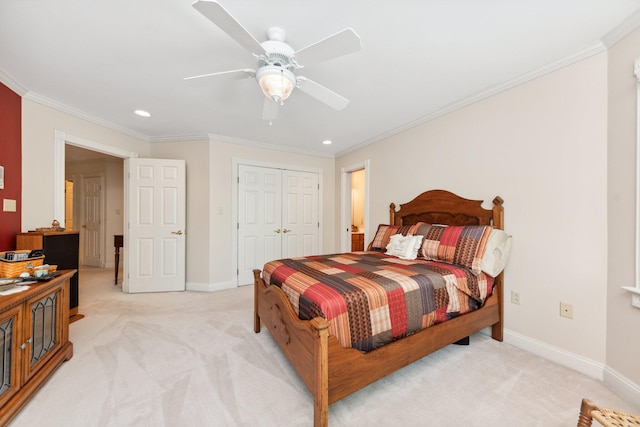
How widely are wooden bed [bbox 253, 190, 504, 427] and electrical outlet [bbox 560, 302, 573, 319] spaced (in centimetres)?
40

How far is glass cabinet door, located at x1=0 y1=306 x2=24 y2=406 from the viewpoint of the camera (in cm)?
137

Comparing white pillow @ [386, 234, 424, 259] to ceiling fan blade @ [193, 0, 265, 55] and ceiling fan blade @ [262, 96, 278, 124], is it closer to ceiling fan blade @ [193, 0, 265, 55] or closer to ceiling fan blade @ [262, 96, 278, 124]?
ceiling fan blade @ [262, 96, 278, 124]

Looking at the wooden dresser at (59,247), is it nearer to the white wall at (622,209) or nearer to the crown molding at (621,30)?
the white wall at (622,209)

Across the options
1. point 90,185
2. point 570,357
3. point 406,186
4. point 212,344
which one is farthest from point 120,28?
point 90,185

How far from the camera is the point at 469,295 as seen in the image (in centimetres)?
206

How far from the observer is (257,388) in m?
1.67

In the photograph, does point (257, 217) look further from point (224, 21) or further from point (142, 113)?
point (224, 21)

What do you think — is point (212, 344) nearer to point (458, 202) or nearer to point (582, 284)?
point (458, 202)

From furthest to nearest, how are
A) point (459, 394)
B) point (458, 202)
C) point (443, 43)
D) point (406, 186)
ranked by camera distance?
1. point (406, 186)
2. point (458, 202)
3. point (443, 43)
4. point (459, 394)

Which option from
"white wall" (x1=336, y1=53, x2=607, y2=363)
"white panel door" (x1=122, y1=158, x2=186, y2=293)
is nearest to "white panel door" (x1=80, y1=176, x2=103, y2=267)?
"white panel door" (x1=122, y1=158, x2=186, y2=293)

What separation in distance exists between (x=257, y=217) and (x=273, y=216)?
0.29 meters

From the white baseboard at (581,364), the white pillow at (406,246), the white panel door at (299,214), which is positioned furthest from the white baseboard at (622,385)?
the white panel door at (299,214)

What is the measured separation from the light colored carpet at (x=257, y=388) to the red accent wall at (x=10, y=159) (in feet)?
3.75

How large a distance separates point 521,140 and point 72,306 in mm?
4784
